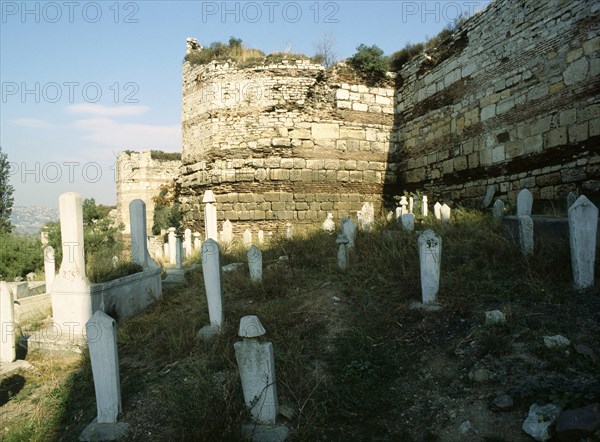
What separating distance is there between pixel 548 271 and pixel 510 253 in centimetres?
63

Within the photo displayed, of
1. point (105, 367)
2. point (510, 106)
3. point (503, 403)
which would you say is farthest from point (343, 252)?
point (510, 106)

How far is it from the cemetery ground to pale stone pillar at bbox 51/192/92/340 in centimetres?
47

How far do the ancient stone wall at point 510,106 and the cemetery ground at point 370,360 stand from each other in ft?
10.7

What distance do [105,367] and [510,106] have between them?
30.9 feet

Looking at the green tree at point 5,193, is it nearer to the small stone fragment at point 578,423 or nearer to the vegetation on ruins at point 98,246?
the vegetation on ruins at point 98,246

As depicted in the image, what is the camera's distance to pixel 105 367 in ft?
11.3

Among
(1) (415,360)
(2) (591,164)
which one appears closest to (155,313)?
(1) (415,360)

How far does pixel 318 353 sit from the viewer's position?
4023mm

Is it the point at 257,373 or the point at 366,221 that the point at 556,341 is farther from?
the point at 366,221

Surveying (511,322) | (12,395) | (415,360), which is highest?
(511,322)


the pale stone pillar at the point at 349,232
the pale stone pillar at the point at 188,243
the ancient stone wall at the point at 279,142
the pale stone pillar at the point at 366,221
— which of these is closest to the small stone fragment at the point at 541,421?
the pale stone pillar at the point at 349,232

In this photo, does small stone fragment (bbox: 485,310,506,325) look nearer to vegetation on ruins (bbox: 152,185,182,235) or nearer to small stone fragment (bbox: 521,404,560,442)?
small stone fragment (bbox: 521,404,560,442)

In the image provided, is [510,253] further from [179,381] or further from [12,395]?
[12,395]

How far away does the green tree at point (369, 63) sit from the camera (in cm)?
1236
